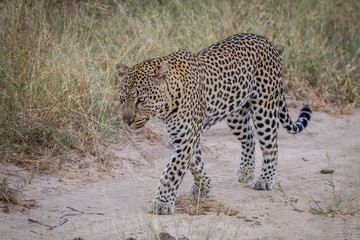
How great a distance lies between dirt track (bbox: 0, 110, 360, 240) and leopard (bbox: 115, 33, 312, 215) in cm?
31

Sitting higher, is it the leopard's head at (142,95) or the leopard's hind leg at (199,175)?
the leopard's head at (142,95)

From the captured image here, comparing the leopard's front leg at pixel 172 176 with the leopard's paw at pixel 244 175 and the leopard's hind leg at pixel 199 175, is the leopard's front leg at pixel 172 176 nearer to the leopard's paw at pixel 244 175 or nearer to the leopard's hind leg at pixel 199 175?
the leopard's hind leg at pixel 199 175

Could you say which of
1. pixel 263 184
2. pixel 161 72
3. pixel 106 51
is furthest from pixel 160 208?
pixel 106 51

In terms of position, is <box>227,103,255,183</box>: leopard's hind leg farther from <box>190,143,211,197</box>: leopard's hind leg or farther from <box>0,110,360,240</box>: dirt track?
<box>190,143,211,197</box>: leopard's hind leg

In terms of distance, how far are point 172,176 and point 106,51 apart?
3.70m

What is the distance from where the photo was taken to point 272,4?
1182 centimetres

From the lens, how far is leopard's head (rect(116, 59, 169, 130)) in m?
5.71

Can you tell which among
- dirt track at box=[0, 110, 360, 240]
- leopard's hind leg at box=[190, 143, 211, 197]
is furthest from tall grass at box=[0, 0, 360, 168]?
leopard's hind leg at box=[190, 143, 211, 197]

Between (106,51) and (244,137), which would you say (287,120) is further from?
(106,51)

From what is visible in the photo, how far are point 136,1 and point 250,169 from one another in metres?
4.46

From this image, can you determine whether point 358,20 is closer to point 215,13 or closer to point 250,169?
point 215,13

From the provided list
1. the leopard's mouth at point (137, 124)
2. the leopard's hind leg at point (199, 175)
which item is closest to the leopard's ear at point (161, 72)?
the leopard's mouth at point (137, 124)

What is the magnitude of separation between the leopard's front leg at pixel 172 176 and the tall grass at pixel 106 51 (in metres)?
1.64

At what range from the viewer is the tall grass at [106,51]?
7.21m
